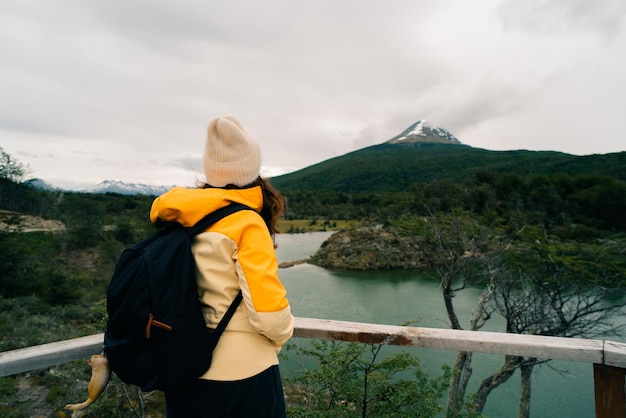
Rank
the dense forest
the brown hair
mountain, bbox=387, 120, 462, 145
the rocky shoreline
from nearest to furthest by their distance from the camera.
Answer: the brown hair
the dense forest
the rocky shoreline
mountain, bbox=387, 120, 462, 145

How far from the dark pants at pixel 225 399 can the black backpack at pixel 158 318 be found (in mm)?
76

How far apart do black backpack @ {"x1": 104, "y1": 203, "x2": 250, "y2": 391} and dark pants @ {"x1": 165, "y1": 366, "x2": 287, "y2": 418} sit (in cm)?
8

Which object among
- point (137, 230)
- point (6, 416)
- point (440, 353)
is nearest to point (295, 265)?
point (137, 230)

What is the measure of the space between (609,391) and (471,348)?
1.49 feet

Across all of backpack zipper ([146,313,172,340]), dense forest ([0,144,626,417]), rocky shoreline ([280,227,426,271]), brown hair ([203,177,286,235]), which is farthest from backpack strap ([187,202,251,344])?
rocky shoreline ([280,227,426,271])

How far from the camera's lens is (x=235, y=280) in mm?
1009

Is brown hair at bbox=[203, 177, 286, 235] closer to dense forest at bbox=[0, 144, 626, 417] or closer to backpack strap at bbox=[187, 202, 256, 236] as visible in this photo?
backpack strap at bbox=[187, 202, 256, 236]

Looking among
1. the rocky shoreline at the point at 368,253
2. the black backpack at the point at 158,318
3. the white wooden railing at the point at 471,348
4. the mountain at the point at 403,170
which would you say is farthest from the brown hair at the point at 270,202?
the mountain at the point at 403,170

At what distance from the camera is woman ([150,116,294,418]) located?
954 millimetres

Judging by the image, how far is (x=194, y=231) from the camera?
977 millimetres

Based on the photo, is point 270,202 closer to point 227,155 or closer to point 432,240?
point 227,155

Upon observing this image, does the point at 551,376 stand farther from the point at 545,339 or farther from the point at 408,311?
the point at 545,339

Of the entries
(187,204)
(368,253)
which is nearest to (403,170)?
(368,253)

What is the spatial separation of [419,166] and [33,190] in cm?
6758
